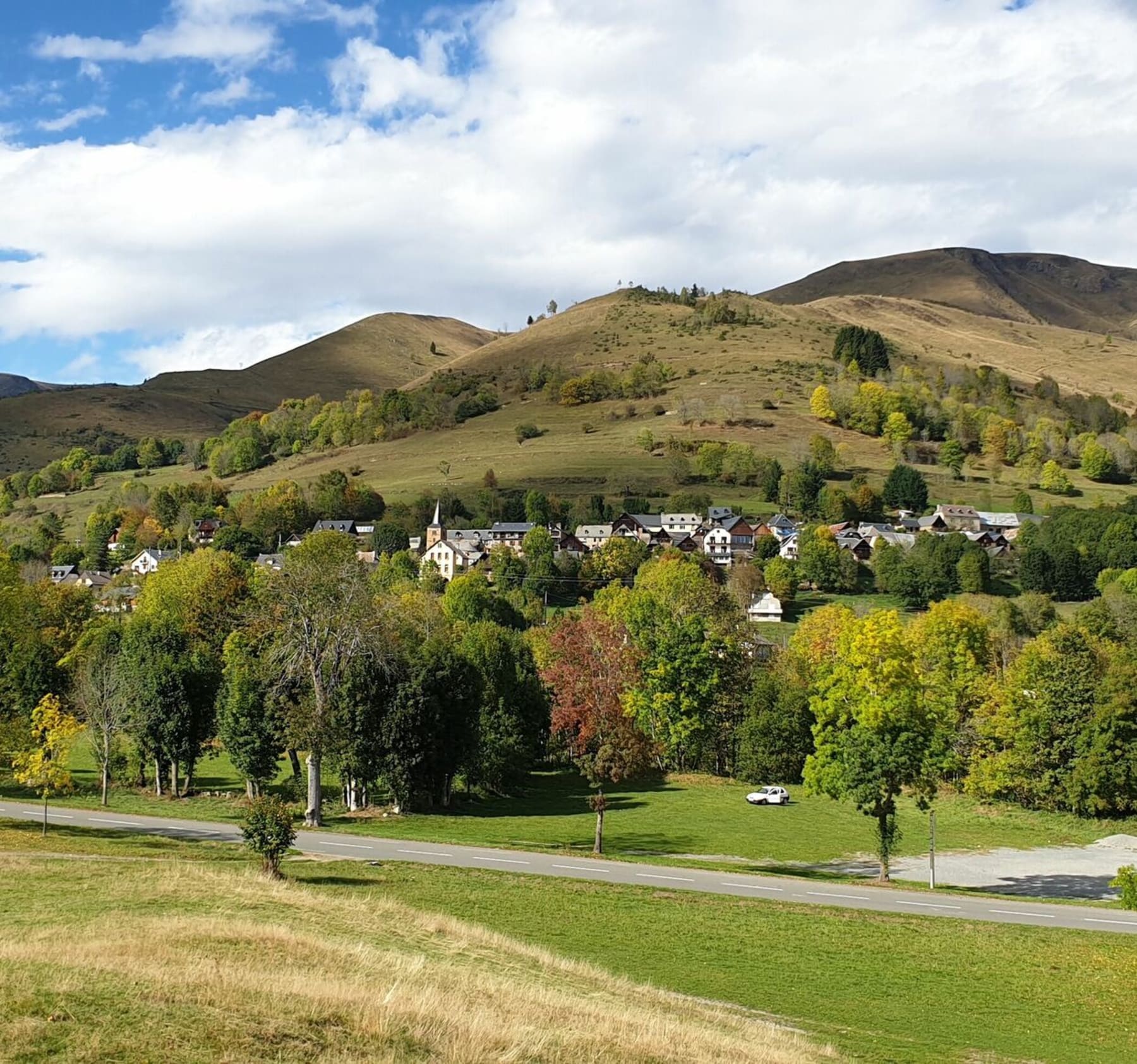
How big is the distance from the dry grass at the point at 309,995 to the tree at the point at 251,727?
2972cm

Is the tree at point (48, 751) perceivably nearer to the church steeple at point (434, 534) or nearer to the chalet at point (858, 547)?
the church steeple at point (434, 534)

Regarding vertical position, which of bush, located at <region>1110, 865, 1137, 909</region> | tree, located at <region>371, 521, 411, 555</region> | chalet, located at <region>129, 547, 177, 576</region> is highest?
tree, located at <region>371, 521, 411, 555</region>

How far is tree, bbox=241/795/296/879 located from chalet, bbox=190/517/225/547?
526 ft

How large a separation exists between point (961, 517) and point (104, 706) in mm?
147504

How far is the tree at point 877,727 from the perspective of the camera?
4416 centimetres

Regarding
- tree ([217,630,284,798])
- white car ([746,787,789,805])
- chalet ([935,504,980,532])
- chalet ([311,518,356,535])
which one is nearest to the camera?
tree ([217,630,284,798])

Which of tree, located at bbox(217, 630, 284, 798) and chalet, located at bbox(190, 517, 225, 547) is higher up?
chalet, located at bbox(190, 517, 225, 547)

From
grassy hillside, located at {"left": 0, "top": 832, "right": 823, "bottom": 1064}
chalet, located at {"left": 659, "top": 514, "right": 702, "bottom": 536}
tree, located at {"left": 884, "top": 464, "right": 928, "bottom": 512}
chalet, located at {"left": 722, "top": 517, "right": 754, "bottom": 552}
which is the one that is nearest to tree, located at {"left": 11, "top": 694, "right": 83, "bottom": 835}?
grassy hillside, located at {"left": 0, "top": 832, "right": 823, "bottom": 1064}

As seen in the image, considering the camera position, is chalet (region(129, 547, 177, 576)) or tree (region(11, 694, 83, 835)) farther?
chalet (region(129, 547, 177, 576))

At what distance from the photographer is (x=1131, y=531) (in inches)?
5812

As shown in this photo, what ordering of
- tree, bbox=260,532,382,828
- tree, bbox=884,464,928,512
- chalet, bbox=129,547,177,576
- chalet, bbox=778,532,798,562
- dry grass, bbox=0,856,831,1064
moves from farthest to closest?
tree, bbox=884,464,928,512 < chalet, bbox=129,547,177,576 < chalet, bbox=778,532,798,562 < tree, bbox=260,532,382,828 < dry grass, bbox=0,856,831,1064

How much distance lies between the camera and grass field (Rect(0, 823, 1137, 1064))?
1625cm

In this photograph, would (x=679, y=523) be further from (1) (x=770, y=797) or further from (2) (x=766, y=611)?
(1) (x=770, y=797)

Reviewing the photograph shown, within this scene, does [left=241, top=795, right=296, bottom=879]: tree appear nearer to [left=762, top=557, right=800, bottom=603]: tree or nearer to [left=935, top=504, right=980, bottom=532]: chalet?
[left=762, top=557, right=800, bottom=603]: tree
